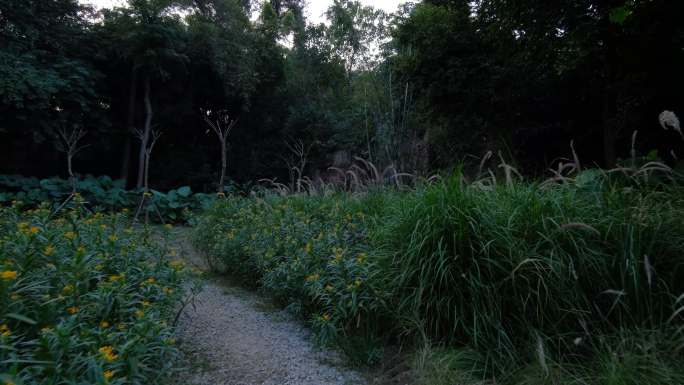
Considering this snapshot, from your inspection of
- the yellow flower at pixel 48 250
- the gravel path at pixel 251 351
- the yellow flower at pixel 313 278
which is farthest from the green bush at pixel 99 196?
the yellow flower at pixel 48 250

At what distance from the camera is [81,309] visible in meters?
1.80

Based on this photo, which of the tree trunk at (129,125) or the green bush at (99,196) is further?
the tree trunk at (129,125)

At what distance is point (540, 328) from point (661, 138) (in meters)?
6.40

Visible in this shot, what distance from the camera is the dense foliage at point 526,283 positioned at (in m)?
1.96

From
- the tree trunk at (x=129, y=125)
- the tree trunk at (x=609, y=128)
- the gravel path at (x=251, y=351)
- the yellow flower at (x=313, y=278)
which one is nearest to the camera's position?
the gravel path at (x=251, y=351)

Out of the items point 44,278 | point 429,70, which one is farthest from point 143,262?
point 429,70

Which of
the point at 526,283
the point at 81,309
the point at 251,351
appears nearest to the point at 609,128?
the point at 526,283

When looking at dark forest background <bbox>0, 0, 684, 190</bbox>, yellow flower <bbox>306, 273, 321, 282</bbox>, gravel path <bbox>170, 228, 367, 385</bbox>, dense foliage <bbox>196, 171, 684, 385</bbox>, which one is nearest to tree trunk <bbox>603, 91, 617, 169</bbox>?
dark forest background <bbox>0, 0, 684, 190</bbox>

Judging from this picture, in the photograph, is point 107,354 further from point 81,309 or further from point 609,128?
point 609,128

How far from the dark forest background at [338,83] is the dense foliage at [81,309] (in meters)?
2.61

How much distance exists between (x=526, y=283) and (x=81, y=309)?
202cm

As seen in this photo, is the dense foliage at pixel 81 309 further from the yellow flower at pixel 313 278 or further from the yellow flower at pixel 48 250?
the yellow flower at pixel 313 278

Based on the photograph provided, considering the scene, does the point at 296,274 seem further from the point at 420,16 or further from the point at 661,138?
the point at 420,16

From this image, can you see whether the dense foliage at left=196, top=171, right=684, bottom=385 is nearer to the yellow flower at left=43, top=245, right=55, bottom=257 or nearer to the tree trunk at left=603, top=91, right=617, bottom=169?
the yellow flower at left=43, top=245, right=55, bottom=257
